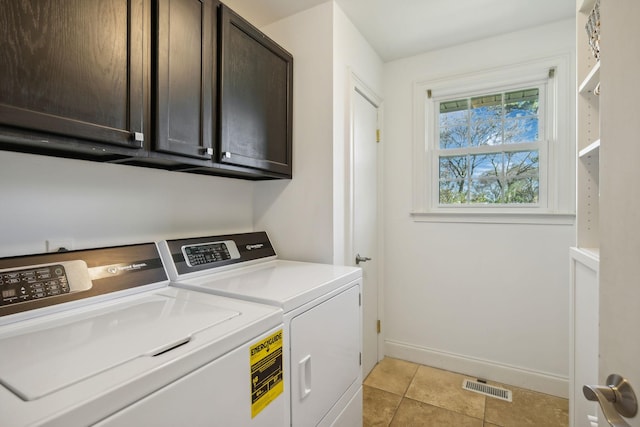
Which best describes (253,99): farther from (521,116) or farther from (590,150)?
(521,116)

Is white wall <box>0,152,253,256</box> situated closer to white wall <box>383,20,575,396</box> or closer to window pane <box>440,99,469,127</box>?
white wall <box>383,20,575,396</box>

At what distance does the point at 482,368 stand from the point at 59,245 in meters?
2.77

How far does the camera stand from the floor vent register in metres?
2.12

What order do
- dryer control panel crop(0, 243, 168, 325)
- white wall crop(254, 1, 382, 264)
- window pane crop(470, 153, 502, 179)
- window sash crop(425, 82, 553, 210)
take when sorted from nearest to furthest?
dryer control panel crop(0, 243, 168, 325), white wall crop(254, 1, 382, 264), window sash crop(425, 82, 553, 210), window pane crop(470, 153, 502, 179)

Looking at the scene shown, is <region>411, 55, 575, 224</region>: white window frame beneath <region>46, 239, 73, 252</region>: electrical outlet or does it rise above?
above

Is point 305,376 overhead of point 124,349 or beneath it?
beneath

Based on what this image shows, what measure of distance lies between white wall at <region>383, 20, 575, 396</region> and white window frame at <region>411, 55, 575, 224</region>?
6cm

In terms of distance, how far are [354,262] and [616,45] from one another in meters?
1.72

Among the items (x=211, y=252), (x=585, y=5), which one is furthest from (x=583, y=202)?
(x=211, y=252)

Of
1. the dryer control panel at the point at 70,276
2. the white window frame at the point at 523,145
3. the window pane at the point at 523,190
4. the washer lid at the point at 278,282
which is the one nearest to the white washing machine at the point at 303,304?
the washer lid at the point at 278,282

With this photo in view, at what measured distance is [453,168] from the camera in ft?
8.37

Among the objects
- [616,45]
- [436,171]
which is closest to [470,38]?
[436,171]

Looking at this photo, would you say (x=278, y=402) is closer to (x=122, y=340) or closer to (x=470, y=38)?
(x=122, y=340)

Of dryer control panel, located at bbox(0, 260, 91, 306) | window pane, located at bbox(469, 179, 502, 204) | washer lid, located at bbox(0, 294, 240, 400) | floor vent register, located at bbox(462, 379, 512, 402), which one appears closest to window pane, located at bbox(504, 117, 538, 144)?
Answer: window pane, located at bbox(469, 179, 502, 204)
